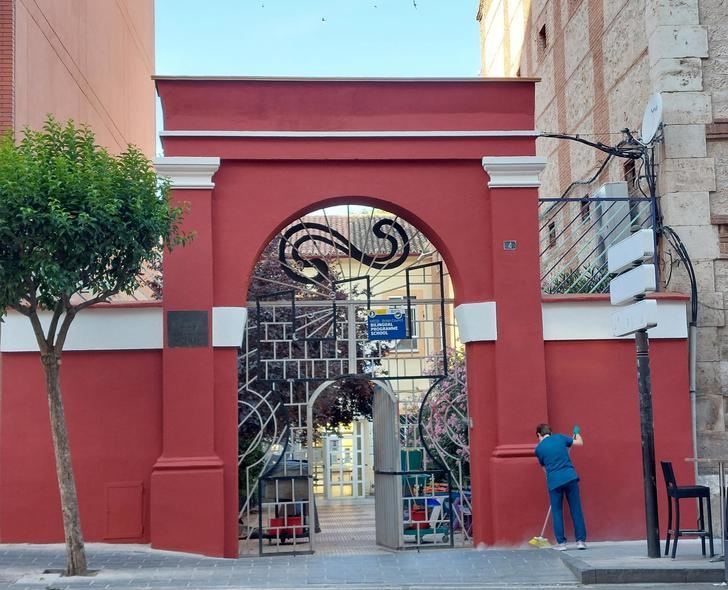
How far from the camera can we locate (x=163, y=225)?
11016 millimetres

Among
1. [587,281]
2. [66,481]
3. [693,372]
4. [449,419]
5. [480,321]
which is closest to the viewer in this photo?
[66,481]

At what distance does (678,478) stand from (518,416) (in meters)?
2.08

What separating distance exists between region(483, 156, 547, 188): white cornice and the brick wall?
20.3 feet

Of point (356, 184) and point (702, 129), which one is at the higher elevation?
point (702, 129)

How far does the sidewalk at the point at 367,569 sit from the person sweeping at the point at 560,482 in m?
0.25


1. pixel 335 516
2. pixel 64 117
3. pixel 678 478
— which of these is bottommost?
pixel 335 516

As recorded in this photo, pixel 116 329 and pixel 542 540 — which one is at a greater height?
pixel 116 329

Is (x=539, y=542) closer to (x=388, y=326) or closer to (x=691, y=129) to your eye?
(x=388, y=326)

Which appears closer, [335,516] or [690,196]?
[690,196]

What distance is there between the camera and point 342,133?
12.8 m

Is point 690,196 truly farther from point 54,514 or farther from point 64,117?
point 64,117

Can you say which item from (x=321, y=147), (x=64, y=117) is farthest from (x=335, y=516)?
(x=321, y=147)

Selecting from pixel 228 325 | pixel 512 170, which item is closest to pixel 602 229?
pixel 512 170

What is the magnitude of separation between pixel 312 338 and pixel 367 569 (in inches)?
119
